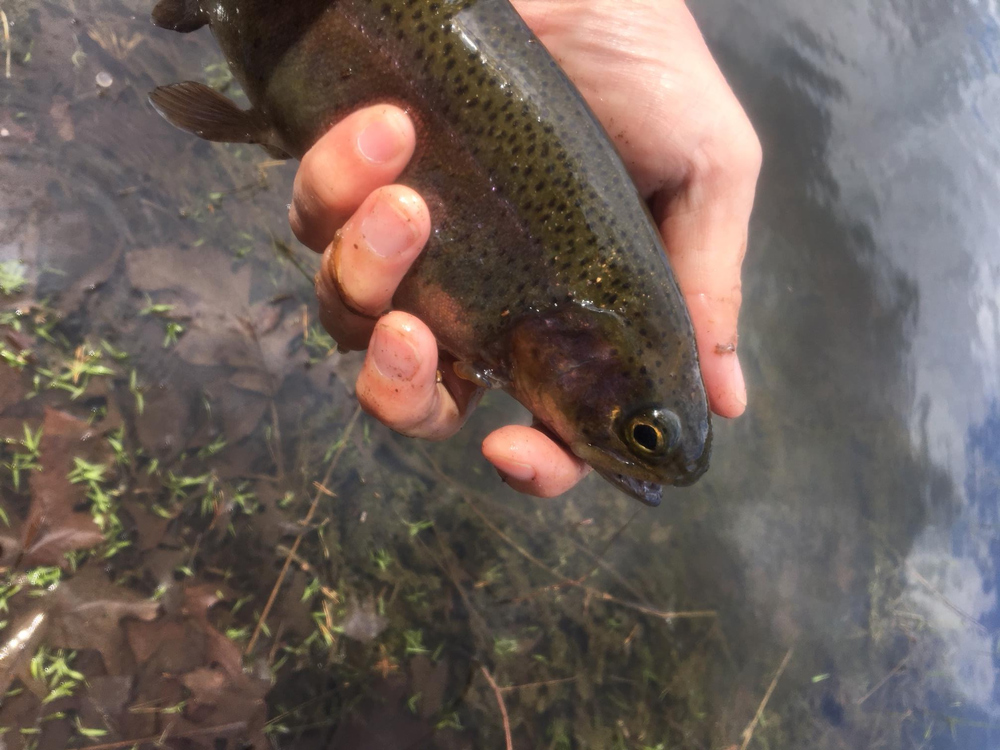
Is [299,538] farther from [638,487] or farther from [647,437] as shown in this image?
[647,437]

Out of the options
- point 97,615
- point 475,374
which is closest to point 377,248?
point 475,374

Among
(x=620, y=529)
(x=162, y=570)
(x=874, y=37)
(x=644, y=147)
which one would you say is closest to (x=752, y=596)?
(x=620, y=529)

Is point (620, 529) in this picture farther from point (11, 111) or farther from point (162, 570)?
point (11, 111)

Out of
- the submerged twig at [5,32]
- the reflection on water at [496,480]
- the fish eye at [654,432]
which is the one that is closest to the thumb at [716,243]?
the fish eye at [654,432]

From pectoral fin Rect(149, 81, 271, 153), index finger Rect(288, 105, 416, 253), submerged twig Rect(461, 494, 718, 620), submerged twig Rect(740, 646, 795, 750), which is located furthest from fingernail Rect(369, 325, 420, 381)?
submerged twig Rect(740, 646, 795, 750)

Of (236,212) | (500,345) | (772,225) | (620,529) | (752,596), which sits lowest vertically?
(752,596)

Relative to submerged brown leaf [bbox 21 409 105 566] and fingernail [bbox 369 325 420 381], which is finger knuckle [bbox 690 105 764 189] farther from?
submerged brown leaf [bbox 21 409 105 566]

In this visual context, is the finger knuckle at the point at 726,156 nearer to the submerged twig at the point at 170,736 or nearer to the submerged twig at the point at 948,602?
the submerged twig at the point at 170,736
